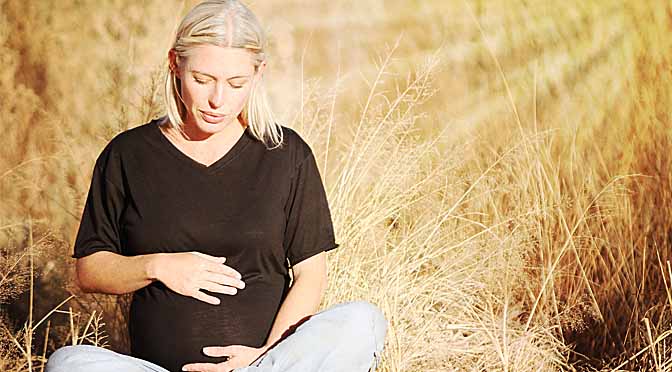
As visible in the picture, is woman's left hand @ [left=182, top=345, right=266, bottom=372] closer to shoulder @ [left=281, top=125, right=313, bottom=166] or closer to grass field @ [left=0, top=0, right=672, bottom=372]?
shoulder @ [left=281, top=125, right=313, bottom=166]

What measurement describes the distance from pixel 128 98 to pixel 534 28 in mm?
1217

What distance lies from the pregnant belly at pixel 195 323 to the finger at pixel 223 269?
5 centimetres

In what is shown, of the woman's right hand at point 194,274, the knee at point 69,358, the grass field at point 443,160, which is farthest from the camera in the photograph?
the grass field at point 443,160

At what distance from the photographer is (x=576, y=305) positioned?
9.22 ft

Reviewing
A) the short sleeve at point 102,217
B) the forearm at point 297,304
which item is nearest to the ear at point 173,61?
the short sleeve at point 102,217

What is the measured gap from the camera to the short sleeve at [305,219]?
2.05 m

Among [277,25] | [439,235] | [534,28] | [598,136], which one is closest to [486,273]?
[439,235]

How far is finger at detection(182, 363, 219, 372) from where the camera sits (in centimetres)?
191

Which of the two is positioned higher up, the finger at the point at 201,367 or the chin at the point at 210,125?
the chin at the point at 210,125

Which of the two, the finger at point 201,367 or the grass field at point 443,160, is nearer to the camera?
the finger at point 201,367

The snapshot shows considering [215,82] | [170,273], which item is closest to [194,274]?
[170,273]

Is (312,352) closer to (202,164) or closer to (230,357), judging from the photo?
(230,357)

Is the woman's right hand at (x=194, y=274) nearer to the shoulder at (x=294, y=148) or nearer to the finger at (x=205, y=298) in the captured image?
the finger at (x=205, y=298)

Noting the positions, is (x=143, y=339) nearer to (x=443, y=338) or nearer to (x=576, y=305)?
(x=443, y=338)
